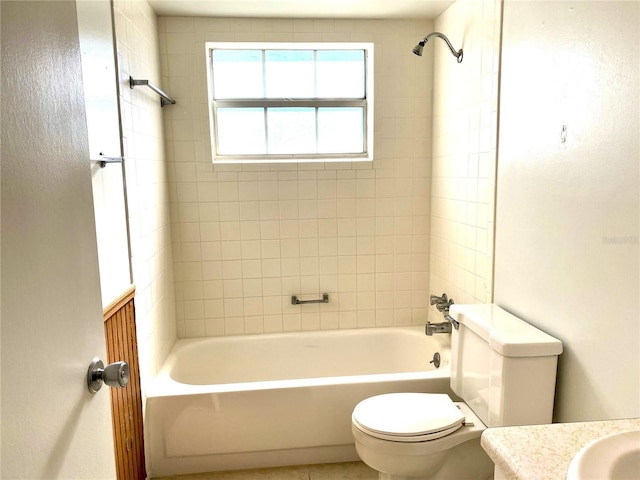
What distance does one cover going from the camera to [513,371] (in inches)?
61.5

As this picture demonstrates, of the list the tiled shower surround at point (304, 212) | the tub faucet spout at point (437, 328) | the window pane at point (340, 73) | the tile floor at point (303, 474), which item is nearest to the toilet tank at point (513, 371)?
the tub faucet spout at point (437, 328)

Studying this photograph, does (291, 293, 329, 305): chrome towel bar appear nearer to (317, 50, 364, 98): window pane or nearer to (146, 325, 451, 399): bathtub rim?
(146, 325, 451, 399): bathtub rim

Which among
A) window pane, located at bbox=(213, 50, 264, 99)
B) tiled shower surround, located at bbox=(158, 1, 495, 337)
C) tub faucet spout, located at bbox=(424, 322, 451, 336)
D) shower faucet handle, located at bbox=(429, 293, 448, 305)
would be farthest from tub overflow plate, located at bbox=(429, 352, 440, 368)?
window pane, located at bbox=(213, 50, 264, 99)

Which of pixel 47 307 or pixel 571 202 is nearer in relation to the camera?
pixel 47 307

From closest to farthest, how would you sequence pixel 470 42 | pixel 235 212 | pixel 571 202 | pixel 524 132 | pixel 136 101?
pixel 571 202 < pixel 524 132 < pixel 136 101 < pixel 470 42 < pixel 235 212

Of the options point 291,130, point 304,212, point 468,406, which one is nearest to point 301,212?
point 304,212

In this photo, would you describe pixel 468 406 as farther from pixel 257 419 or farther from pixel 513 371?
pixel 257 419

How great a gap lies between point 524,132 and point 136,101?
1.68 metres

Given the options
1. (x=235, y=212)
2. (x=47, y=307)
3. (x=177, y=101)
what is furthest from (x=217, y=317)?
(x=47, y=307)

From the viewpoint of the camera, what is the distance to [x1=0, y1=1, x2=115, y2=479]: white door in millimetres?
623

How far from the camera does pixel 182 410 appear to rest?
2.16 metres

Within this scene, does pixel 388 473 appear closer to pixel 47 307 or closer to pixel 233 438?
pixel 233 438

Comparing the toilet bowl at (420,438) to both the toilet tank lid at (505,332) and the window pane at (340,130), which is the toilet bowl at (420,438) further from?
the window pane at (340,130)

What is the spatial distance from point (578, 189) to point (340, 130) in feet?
5.69
